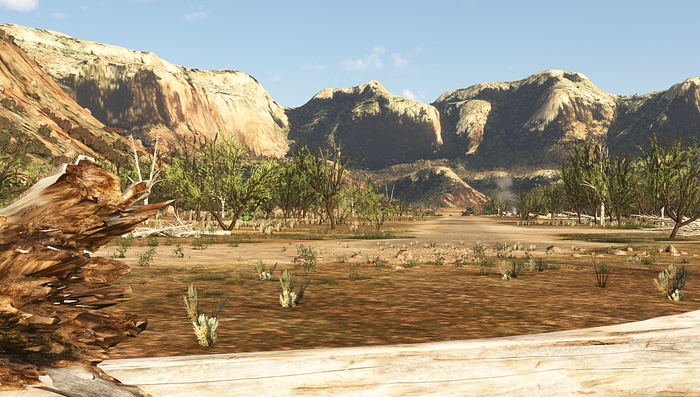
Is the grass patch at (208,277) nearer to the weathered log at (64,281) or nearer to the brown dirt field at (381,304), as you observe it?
the brown dirt field at (381,304)

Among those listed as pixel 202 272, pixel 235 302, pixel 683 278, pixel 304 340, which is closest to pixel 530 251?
pixel 683 278

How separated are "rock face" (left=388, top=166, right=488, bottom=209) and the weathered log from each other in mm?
168064

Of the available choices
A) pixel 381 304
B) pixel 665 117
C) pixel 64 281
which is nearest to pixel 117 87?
pixel 381 304

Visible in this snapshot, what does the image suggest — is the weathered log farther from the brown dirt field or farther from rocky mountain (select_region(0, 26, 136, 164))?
rocky mountain (select_region(0, 26, 136, 164))

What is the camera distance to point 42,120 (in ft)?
248

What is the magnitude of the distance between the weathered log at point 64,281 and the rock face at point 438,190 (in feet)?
551

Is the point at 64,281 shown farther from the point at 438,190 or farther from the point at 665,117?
the point at 665,117

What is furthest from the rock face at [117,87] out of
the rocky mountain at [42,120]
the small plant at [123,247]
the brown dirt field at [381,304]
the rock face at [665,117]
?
the brown dirt field at [381,304]

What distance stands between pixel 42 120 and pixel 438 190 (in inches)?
5117

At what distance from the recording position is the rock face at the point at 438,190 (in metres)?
175

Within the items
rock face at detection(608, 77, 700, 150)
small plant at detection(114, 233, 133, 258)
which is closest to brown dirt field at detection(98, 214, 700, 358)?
small plant at detection(114, 233, 133, 258)

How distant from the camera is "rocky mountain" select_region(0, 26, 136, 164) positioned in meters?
62.7

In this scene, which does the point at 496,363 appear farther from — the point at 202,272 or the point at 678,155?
the point at 678,155

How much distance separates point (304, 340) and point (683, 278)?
26.3 feet
